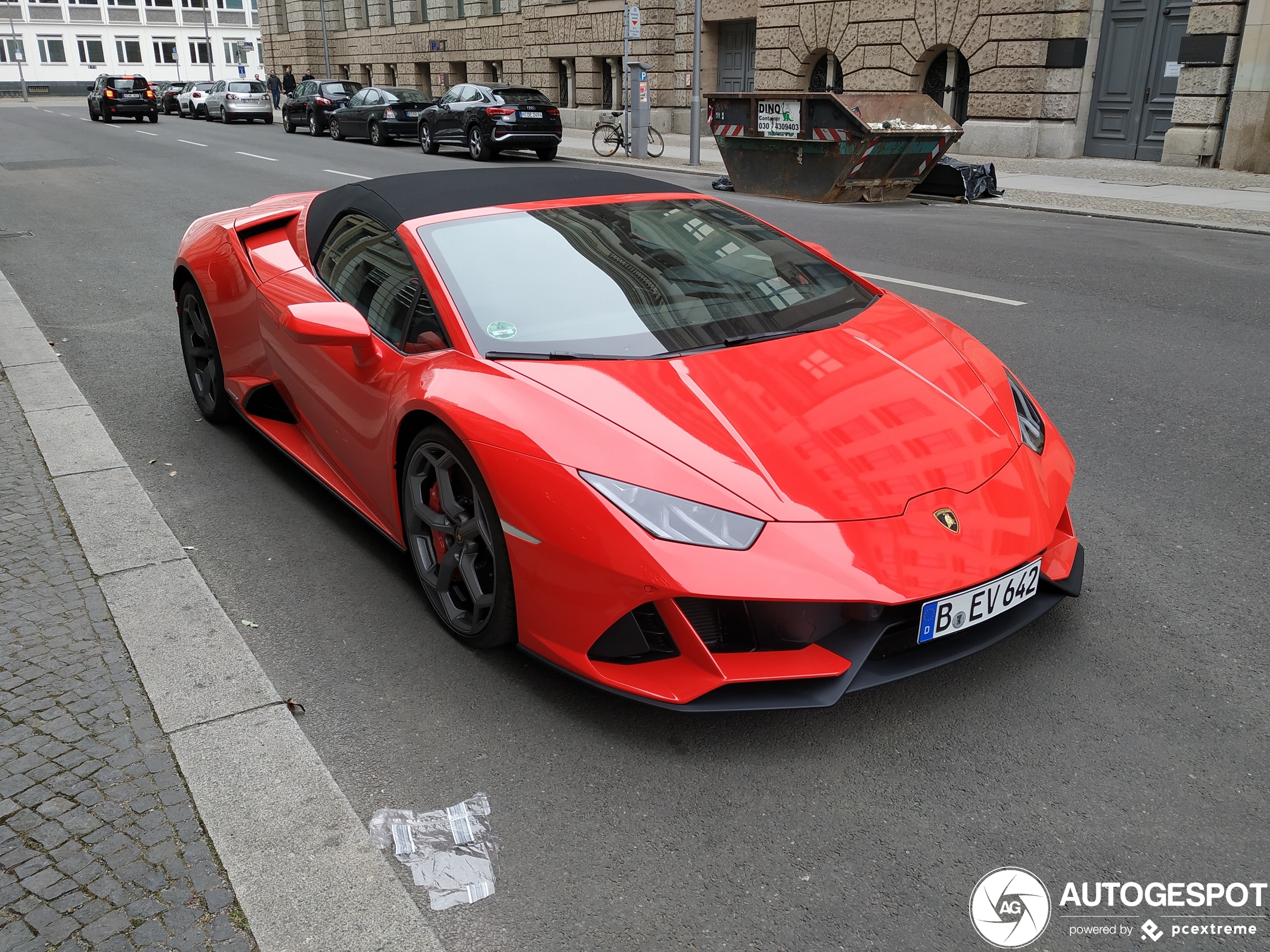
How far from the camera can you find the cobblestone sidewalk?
2.21 meters

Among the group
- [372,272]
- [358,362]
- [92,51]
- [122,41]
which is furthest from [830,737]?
[122,41]

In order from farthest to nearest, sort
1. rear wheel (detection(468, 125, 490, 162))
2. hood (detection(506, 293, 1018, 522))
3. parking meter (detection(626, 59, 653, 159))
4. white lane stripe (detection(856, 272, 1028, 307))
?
rear wheel (detection(468, 125, 490, 162)), parking meter (detection(626, 59, 653, 159)), white lane stripe (detection(856, 272, 1028, 307)), hood (detection(506, 293, 1018, 522))

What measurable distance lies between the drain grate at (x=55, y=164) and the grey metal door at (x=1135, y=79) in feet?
60.3

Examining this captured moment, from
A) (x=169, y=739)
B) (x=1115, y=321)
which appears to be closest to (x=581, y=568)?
(x=169, y=739)

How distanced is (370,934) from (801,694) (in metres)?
1.10

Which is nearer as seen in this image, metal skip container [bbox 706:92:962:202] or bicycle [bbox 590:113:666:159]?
metal skip container [bbox 706:92:962:202]

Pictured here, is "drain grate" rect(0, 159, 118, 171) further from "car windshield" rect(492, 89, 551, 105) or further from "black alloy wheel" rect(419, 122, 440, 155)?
"car windshield" rect(492, 89, 551, 105)

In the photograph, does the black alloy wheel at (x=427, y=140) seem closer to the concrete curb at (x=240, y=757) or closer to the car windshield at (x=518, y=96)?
the car windshield at (x=518, y=96)

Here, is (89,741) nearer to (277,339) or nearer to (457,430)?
(457,430)

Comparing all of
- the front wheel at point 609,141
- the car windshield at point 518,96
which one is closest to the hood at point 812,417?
the car windshield at point 518,96

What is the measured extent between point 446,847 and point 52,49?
320 feet

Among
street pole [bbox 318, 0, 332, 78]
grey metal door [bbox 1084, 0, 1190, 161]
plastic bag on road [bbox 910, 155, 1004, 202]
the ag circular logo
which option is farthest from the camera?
street pole [bbox 318, 0, 332, 78]

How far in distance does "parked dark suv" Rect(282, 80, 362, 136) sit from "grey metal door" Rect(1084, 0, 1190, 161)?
67.3 ft

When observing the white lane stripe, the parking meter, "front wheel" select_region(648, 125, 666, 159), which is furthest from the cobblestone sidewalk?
"front wheel" select_region(648, 125, 666, 159)
